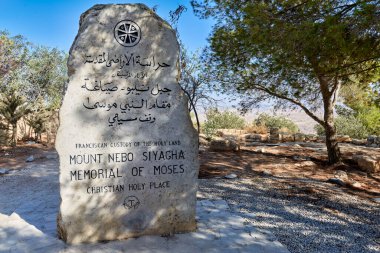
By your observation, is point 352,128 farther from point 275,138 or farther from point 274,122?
point 275,138

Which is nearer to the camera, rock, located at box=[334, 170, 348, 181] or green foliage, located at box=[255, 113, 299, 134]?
rock, located at box=[334, 170, 348, 181]

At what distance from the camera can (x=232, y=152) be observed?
42.0ft

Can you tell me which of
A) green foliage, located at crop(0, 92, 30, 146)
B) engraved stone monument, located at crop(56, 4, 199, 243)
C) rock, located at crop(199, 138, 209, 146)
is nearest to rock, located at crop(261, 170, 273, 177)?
engraved stone monument, located at crop(56, 4, 199, 243)

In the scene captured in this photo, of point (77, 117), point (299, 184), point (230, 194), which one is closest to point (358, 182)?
point (299, 184)

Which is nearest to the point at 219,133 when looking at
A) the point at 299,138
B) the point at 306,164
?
the point at 299,138

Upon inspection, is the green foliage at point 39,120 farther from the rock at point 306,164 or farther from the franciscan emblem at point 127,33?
the franciscan emblem at point 127,33

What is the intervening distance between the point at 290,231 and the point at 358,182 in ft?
15.4

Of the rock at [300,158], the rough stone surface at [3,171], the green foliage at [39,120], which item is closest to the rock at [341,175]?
the rock at [300,158]

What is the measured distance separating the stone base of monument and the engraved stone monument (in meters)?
0.16

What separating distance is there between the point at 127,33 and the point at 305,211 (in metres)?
4.23

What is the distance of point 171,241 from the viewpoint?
13.2 feet

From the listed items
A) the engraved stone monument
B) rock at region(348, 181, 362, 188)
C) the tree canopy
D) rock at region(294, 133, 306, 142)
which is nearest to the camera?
the engraved stone monument

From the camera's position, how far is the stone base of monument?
12.3ft

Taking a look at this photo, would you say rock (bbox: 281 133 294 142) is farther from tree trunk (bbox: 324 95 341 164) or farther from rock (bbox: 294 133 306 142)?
tree trunk (bbox: 324 95 341 164)
